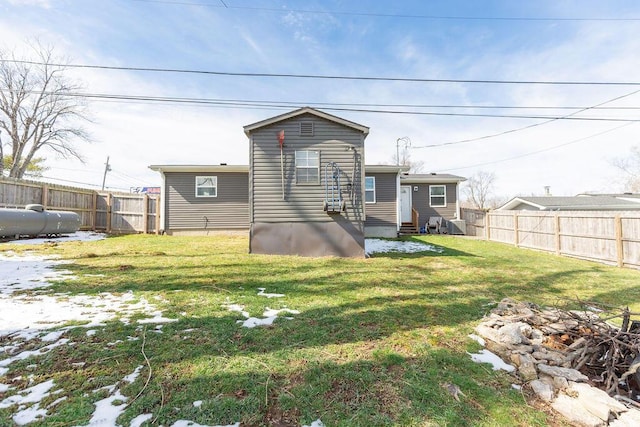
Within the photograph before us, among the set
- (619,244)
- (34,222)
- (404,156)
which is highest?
(404,156)

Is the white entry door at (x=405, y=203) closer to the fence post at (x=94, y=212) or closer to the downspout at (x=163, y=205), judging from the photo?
the downspout at (x=163, y=205)

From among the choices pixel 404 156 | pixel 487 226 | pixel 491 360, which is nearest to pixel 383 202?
pixel 487 226

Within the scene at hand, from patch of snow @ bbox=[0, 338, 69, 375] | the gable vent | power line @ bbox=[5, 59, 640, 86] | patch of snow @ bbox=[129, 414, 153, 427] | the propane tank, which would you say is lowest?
patch of snow @ bbox=[129, 414, 153, 427]

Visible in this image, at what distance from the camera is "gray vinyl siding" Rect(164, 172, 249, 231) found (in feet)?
41.3

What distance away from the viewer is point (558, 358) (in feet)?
8.63

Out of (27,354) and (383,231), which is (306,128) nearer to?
(383,231)

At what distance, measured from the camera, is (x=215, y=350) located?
2721 millimetres

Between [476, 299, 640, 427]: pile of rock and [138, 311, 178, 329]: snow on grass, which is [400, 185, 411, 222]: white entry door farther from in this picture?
[138, 311, 178, 329]: snow on grass

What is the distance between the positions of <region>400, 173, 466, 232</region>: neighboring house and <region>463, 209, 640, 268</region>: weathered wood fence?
8.21 ft

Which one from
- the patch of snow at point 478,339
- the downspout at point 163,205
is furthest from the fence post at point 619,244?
the downspout at point 163,205

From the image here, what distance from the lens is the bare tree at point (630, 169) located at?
2862 centimetres

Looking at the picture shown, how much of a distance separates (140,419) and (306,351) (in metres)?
1.43

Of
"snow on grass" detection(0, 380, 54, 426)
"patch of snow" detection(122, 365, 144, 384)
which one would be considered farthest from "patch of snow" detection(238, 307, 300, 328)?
"snow on grass" detection(0, 380, 54, 426)

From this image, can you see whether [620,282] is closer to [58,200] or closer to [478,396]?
[478,396]
